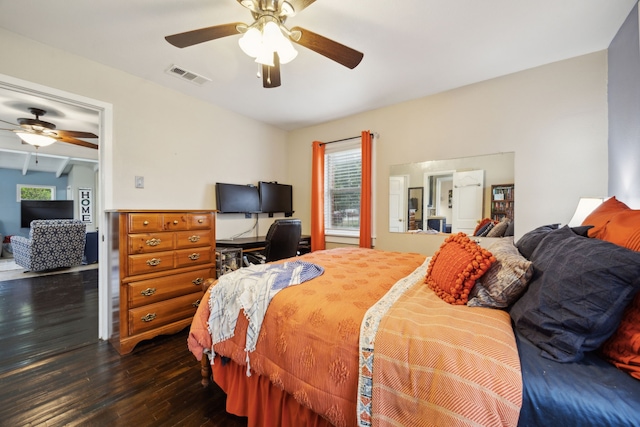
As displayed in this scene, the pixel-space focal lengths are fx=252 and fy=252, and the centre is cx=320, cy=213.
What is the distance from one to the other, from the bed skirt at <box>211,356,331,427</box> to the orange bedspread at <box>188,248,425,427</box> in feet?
0.35

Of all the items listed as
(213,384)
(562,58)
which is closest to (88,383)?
(213,384)

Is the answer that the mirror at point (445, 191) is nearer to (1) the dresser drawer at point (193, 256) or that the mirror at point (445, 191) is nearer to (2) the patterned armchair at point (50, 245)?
(1) the dresser drawer at point (193, 256)

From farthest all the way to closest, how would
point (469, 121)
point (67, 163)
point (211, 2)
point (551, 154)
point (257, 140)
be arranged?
point (67, 163)
point (257, 140)
point (469, 121)
point (551, 154)
point (211, 2)

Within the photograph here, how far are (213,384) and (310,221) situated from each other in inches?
104

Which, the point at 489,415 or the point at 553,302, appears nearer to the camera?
the point at 489,415

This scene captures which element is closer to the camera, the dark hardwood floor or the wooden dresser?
the dark hardwood floor

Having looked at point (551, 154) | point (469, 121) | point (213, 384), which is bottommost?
point (213, 384)

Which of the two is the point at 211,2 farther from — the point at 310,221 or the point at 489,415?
the point at 310,221

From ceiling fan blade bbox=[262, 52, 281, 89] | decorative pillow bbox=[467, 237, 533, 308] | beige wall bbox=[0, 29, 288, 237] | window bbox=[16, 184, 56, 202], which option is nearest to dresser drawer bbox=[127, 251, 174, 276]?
beige wall bbox=[0, 29, 288, 237]

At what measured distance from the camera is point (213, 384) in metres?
1.68

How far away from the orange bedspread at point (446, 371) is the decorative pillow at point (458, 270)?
0.52 ft

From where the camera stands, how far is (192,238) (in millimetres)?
2416

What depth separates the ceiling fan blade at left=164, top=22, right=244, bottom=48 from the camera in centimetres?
149

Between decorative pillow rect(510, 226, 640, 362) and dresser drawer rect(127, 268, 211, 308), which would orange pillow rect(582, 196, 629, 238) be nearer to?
decorative pillow rect(510, 226, 640, 362)
